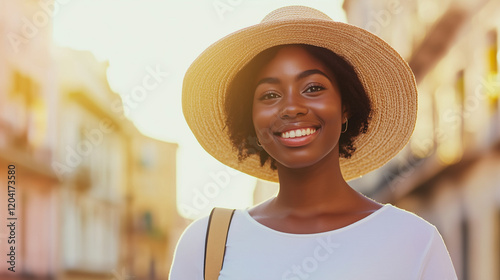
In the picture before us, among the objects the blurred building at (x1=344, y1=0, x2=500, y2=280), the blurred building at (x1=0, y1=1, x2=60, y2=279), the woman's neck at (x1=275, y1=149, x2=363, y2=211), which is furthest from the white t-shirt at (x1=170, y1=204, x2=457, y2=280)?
the blurred building at (x1=0, y1=1, x2=60, y2=279)

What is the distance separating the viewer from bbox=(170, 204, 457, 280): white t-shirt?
8.14 ft

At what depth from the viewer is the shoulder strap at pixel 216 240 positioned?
2645mm

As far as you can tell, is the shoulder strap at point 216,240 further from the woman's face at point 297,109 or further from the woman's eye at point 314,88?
the woman's eye at point 314,88

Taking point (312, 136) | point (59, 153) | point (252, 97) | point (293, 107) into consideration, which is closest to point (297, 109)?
point (293, 107)

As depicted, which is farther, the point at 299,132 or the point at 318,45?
the point at 318,45

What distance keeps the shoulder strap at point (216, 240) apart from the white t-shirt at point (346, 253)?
26mm

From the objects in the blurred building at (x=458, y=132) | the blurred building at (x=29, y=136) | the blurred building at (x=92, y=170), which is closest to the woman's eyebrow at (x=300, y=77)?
the blurred building at (x=458, y=132)

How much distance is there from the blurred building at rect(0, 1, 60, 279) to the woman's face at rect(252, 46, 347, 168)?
38.0 ft

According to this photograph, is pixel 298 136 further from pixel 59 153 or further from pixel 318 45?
pixel 59 153

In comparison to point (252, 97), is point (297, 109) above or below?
below

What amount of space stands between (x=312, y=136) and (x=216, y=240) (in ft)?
1.91

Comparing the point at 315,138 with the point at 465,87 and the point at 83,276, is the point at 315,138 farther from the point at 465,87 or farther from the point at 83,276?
the point at 83,276

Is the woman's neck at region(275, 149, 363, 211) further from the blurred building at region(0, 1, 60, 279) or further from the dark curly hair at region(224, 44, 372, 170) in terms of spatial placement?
the blurred building at region(0, 1, 60, 279)

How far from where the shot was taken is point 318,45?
8.98 ft
